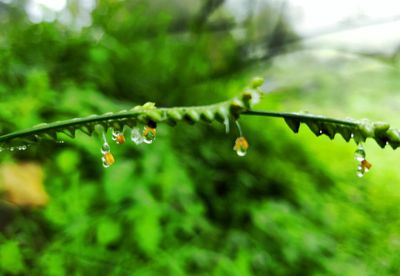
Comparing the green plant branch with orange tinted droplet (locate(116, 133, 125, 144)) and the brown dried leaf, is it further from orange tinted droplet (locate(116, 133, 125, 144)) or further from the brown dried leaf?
the brown dried leaf

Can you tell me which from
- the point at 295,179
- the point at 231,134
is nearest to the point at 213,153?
the point at 231,134

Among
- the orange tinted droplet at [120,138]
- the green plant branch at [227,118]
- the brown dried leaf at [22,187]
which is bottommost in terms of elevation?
the green plant branch at [227,118]

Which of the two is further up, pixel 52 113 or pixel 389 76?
pixel 389 76

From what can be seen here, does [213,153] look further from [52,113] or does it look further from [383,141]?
[383,141]

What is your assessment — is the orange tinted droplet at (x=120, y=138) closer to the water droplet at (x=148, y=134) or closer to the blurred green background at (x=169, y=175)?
the water droplet at (x=148, y=134)

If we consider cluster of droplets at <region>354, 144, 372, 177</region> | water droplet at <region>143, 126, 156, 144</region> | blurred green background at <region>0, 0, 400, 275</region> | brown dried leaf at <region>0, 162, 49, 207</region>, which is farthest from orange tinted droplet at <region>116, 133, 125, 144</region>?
brown dried leaf at <region>0, 162, 49, 207</region>

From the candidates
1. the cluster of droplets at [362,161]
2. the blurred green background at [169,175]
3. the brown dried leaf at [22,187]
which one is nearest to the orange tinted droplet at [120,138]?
the cluster of droplets at [362,161]

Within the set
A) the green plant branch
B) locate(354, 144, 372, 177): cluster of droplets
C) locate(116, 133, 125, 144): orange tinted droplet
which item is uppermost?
locate(116, 133, 125, 144): orange tinted droplet
